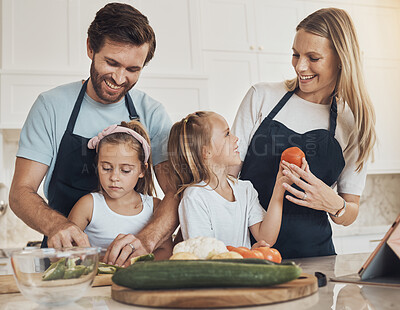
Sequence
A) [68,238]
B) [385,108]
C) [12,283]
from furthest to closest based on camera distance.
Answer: [385,108], [68,238], [12,283]

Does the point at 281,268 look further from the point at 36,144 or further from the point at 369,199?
the point at 369,199

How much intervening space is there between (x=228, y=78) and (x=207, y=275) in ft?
8.96

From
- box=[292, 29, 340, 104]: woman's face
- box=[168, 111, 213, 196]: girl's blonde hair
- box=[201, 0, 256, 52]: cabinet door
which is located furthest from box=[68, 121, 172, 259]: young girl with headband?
box=[201, 0, 256, 52]: cabinet door

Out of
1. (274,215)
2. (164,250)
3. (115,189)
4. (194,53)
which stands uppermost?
(194,53)

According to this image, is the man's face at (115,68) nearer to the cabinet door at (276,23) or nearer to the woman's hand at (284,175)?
the woman's hand at (284,175)

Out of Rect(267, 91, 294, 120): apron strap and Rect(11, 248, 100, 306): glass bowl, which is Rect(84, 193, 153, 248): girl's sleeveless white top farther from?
Rect(11, 248, 100, 306): glass bowl

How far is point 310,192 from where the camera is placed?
1.59 meters

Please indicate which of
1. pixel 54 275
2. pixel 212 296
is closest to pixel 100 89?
pixel 54 275

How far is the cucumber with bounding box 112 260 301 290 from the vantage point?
2.56 feet

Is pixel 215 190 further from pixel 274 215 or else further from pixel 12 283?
pixel 12 283

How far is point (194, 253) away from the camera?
41.2 inches

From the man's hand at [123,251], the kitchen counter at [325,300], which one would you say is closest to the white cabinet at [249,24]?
the man's hand at [123,251]

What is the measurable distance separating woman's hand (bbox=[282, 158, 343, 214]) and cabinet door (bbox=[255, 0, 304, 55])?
2085mm

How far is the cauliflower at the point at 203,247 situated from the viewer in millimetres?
1030
